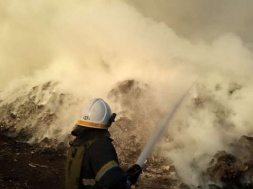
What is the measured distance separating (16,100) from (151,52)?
4.06 metres

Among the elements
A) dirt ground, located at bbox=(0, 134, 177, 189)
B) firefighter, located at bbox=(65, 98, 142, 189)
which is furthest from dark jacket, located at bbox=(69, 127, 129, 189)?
dirt ground, located at bbox=(0, 134, 177, 189)

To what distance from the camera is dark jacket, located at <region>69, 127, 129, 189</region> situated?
207 cm

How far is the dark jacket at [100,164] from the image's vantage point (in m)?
2.07

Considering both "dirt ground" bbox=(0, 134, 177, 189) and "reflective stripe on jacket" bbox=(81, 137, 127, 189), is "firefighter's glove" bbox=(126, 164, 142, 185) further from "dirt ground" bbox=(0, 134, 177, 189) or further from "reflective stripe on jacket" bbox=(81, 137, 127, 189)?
"dirt ground" bbox=(0, 134, 177, 189)

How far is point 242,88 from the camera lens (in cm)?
806

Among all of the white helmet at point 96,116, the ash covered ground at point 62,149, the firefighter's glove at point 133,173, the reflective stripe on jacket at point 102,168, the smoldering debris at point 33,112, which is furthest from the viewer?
the smoldering debris at point 33,112

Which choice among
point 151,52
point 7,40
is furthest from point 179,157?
point 7,40

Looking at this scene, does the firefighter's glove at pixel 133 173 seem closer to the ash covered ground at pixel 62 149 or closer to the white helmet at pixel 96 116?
the white helmet at pixel 96 116

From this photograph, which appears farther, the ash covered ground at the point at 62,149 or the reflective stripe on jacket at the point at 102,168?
the ash covered ground at the point at 62,149

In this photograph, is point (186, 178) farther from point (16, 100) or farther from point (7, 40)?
point (7, 40)

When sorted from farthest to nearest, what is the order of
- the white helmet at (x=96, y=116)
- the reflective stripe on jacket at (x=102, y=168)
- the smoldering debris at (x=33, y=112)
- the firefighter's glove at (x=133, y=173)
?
1. the smoldering debris at (x=33, y=112)
2. the firefighter's glove at (x=133, y=173)
3. the white helmet at (x=96, y=116)
4. the reflective stripe on jacket at (x=102, y=168)

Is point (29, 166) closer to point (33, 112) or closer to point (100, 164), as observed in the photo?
point (33, 112)

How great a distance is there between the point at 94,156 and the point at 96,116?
31cm

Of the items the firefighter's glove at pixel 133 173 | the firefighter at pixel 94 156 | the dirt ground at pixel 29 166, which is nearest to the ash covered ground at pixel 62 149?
the dirt ground at pixel 29 166
